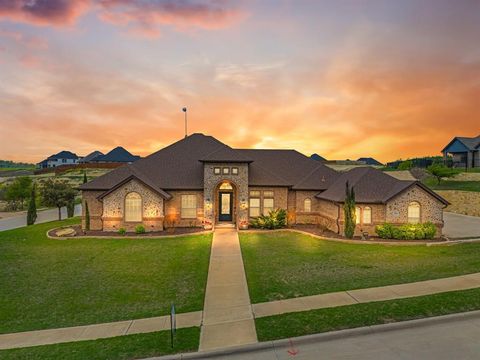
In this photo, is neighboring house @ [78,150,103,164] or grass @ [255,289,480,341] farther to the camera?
neighboring house @ [78,150,103,164]

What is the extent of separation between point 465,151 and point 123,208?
2440 inches

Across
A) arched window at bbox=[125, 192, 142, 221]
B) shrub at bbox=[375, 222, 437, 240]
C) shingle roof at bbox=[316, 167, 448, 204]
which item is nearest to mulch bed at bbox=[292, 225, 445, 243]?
shrub at bbox=[375, 222, 437, 240]

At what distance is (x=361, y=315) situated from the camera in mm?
9312

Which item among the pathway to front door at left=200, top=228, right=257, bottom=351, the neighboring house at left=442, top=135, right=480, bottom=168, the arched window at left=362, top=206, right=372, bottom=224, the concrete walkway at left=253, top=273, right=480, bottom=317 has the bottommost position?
the pathway to front door at left=200, top=228, right=257, bottom=351

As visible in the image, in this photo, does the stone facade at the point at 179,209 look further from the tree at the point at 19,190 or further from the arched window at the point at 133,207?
the tree at the point at 19,190

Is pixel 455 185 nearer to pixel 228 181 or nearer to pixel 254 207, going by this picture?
pixel 254 207

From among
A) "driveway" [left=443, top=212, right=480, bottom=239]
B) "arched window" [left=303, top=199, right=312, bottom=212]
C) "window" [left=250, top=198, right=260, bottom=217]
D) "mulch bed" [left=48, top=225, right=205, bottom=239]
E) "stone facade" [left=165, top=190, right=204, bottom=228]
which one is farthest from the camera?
"arched window" [left=303, top=199, right=312, bottom=212]

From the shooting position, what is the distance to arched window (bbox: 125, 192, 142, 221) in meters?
23.6

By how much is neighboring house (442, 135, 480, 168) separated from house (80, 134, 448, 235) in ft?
135

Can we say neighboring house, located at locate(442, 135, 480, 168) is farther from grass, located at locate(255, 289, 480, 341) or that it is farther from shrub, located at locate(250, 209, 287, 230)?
grass, located at locate(255, 289, 480, 341)

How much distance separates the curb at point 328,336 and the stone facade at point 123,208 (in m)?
17.1

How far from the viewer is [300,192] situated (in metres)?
27.2

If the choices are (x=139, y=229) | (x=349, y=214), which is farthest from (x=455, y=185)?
(x=139, y=229)

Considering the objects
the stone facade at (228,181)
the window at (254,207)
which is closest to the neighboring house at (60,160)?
the stone facade at (228,181)
